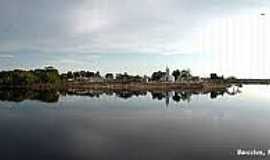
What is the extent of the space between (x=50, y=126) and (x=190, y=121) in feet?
29.0

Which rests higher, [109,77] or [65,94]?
[109,77]

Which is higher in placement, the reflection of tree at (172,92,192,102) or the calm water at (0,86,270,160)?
the reflection of tree at (172,92,192,102)

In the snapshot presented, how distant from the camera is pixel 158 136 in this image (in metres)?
18.8

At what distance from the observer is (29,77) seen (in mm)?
79438

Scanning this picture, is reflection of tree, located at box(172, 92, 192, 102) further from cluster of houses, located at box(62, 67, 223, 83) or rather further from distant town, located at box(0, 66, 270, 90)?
cluster of houses, located at box(62, 67, 223, 83)

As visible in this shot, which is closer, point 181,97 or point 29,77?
point 181,97

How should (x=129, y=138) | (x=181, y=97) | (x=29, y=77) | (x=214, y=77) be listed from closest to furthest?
1. (x=129, y=138)
2. (x=181, y=97)
3. (x=29, y=77)
4. (x=214, y=77)

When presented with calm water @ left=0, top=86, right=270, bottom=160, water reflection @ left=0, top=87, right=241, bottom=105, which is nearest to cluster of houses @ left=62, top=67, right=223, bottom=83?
water reflection @ left=0, top=87, right=241, bottom=105

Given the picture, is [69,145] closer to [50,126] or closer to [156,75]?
[50,126]

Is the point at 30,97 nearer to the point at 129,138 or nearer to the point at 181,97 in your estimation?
the point at 181,97

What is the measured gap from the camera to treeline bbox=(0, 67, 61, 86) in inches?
3137

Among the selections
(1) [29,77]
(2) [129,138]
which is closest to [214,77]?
(1) [29,77]

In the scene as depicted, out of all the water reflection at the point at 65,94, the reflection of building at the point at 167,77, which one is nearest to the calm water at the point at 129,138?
the water reflection at the point at 65,94

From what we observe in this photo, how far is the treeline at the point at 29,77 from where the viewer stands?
79688 millimetres
